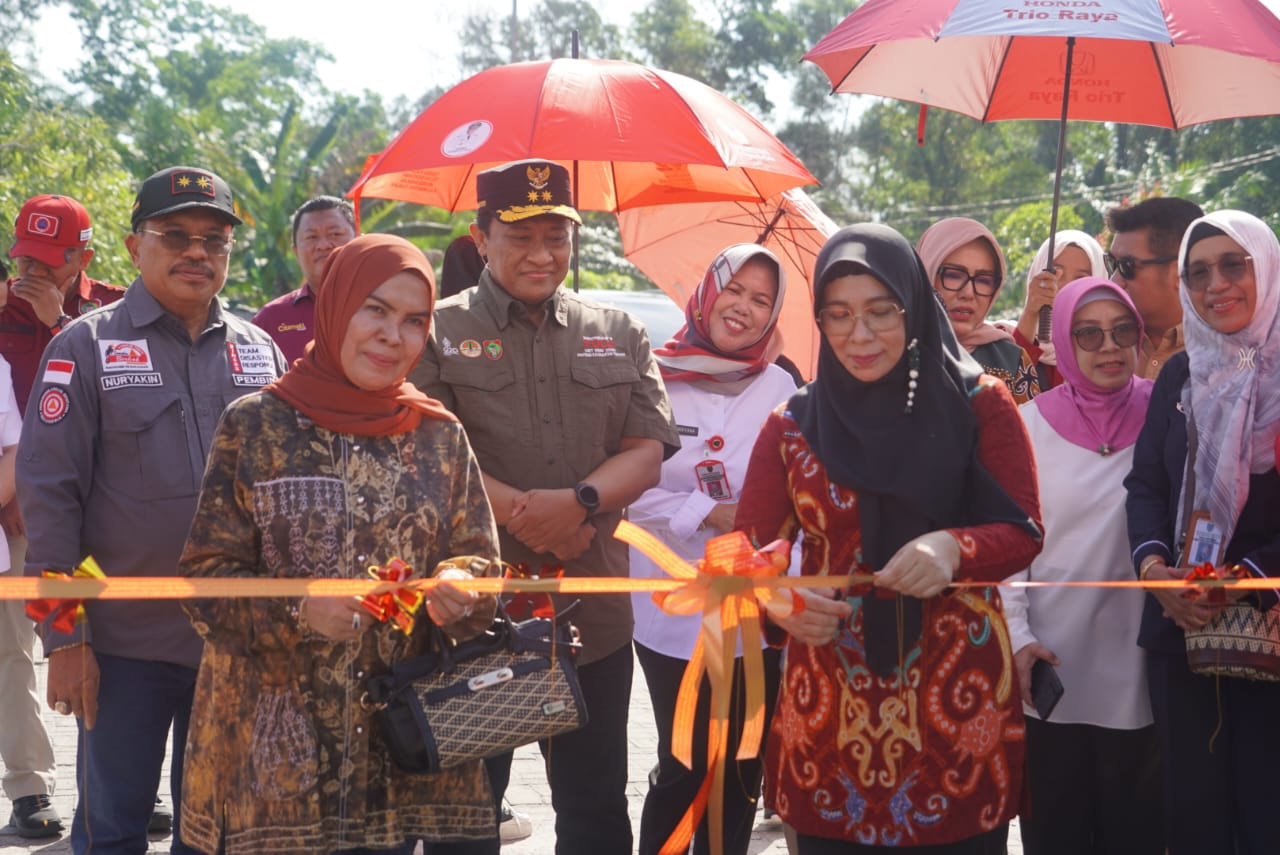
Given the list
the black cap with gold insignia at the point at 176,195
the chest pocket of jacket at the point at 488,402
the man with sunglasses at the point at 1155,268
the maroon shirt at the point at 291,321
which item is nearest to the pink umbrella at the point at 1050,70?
the man with sunglasses at the point at 1155,268

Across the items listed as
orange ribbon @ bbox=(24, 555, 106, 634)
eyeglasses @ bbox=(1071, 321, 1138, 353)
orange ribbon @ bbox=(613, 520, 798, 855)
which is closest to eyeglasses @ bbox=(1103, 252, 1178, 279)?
eyeglasses @ bbox=(1071, 321, 1138, 353)

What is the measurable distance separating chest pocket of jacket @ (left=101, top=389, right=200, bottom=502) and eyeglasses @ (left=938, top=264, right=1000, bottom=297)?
9.42 ft

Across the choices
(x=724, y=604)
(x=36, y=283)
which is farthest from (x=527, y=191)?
(x=36, y=283)

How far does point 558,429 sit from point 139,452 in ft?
Result: 3.94

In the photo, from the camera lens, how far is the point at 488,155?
476 cm

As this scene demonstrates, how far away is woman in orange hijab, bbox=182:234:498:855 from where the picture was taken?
9.74ft

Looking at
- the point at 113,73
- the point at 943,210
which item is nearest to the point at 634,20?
the point at 943,210

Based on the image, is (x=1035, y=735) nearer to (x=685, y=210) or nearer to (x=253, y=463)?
(x=253, y=463)

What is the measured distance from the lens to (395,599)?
9.55 feet

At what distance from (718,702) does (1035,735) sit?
140 centimetres

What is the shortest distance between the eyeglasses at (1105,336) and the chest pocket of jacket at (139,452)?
2738 mm

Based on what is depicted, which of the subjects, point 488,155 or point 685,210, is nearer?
point 488,155

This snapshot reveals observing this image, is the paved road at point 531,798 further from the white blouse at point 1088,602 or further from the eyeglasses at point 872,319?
the eyeglasses at point 872,319

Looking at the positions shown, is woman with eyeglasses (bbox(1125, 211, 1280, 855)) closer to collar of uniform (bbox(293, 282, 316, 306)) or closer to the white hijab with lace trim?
the white hijab with lace trim
